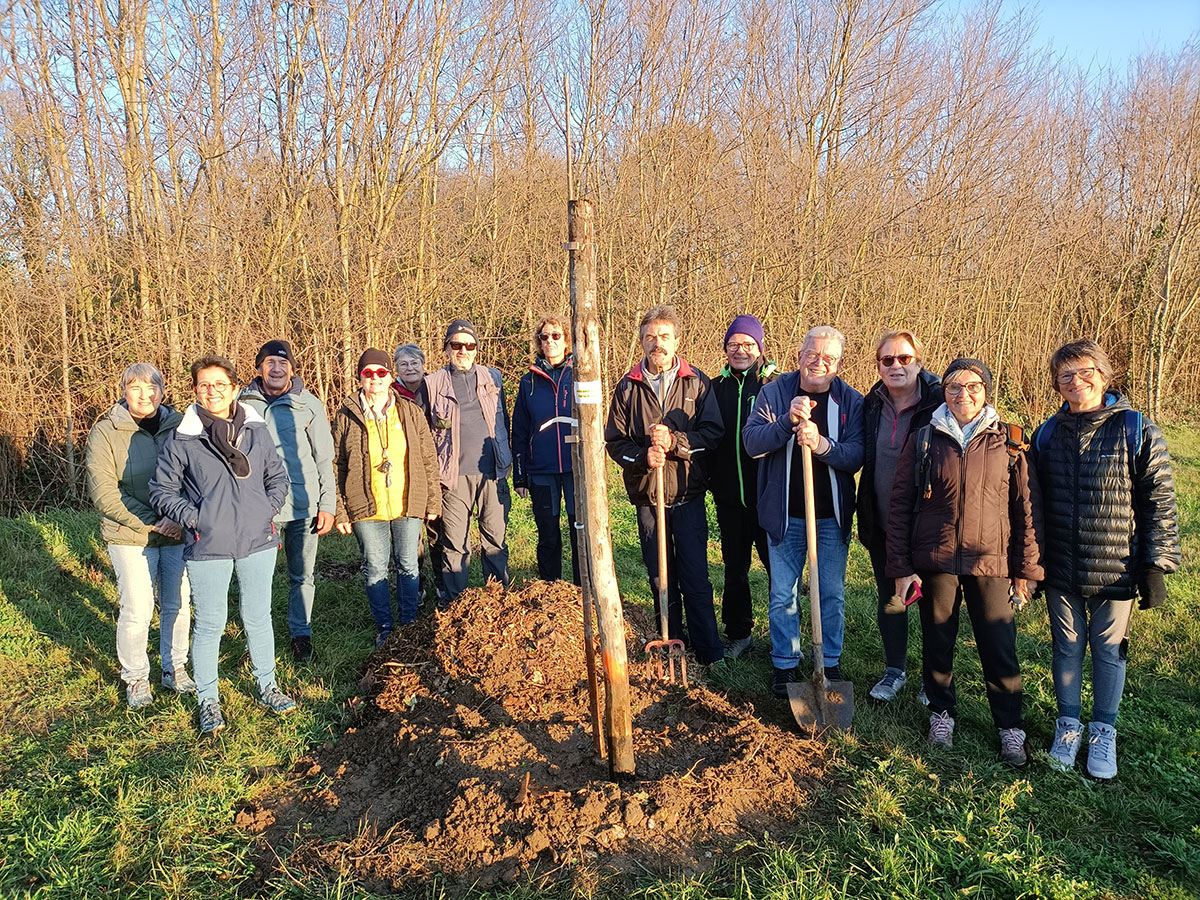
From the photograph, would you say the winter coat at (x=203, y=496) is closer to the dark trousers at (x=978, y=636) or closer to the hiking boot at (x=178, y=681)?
the hiking boot at (x=178, y=681)

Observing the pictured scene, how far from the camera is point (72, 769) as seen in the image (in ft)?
12.9

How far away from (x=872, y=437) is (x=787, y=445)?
1.63 ft

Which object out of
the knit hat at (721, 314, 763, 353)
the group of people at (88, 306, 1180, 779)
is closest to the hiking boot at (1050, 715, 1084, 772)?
the group of people at (88, 306, 1180, 779)

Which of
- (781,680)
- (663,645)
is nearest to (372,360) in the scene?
(663,645)

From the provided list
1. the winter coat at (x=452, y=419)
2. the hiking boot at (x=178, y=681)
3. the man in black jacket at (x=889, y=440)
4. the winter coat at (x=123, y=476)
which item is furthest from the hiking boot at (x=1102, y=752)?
the winter coat at (x=123, y=476)

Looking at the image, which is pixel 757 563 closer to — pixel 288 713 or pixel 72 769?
pixel 288 713

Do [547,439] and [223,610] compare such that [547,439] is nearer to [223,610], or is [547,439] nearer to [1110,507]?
[223,610]

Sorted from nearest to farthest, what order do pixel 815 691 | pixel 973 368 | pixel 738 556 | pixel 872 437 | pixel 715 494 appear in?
pixel 973 368
pixel 815 691
pixel 872 437
pixel 715 494
pixel 738 556

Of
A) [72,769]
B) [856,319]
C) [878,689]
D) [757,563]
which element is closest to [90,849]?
[72,769]

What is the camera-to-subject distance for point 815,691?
13.6 feet

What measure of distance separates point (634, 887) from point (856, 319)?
1232 cm

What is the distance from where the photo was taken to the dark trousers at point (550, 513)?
19.6ft

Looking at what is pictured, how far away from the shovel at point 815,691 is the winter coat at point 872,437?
46 centimetres

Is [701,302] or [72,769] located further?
[701,302]
